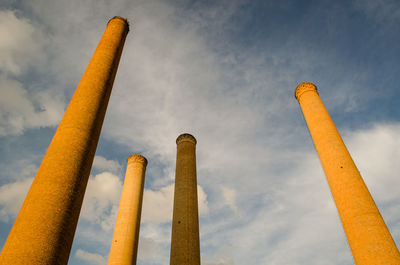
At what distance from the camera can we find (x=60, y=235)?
5246 millimetres

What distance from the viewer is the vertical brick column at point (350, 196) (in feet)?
32.1

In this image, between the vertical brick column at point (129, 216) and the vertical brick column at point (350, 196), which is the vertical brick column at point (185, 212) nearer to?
the vertical brick column at point (129, 216)

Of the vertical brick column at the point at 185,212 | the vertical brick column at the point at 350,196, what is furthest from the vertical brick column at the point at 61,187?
the vertical brick column at the point at 185,212

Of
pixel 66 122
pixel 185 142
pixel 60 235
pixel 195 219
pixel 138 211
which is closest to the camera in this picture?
pixel 60 235

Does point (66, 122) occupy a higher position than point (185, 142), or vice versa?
point (185, 142)

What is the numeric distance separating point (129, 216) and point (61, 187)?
45.8 ft

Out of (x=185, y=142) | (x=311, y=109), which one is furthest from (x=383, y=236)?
(x=185, y=142)

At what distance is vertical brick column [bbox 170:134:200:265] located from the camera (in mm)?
15555

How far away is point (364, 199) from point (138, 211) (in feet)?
46.5

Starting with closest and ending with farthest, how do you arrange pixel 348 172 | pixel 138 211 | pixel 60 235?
pixel 60 235
pixel 348 172
pixel 138 211

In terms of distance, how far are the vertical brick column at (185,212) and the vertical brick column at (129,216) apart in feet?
10.4

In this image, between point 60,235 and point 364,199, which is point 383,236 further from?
point 60,235

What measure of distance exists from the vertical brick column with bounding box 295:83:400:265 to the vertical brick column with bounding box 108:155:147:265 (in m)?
12.6

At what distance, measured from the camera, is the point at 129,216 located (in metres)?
18.8
